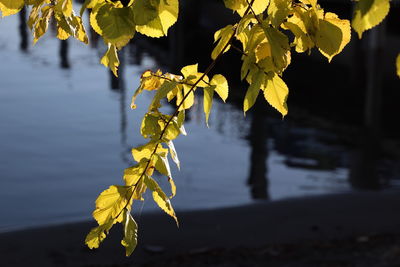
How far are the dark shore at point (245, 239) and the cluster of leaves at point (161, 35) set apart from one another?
3954 millimetres

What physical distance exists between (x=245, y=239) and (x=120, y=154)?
317 cm

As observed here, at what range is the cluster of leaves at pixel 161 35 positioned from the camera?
1.68 metres

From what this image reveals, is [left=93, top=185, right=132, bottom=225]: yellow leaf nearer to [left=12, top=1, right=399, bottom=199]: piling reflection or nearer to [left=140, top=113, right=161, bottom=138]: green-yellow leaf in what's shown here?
[left=140, top=113, right=161, bottom=138]: green-yellow leaf

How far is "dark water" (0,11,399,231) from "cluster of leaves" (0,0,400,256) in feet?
16.5

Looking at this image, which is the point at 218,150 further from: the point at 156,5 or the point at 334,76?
the point at 156,5

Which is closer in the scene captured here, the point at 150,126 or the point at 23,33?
the point at 150,126

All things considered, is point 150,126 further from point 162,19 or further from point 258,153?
point 258,153

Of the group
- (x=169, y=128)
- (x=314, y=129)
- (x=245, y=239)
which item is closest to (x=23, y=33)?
(x=314, y=129)

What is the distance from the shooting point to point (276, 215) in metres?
6.86

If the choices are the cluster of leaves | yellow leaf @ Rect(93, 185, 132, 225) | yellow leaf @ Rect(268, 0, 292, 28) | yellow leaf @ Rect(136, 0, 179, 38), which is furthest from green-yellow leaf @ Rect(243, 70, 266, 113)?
yellow leaf @ Rect(93, 185, 132, 225)

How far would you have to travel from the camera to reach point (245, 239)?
633cm

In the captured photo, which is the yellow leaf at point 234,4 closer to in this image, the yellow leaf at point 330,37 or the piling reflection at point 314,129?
the yellow leaf at point 330,37

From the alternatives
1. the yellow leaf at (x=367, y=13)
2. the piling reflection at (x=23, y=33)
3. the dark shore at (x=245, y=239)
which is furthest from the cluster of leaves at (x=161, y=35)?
the piling reflection at (x=23, y=33)

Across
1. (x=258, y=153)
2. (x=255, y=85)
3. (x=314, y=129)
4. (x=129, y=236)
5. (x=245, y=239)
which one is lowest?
(x=245, y=239)
